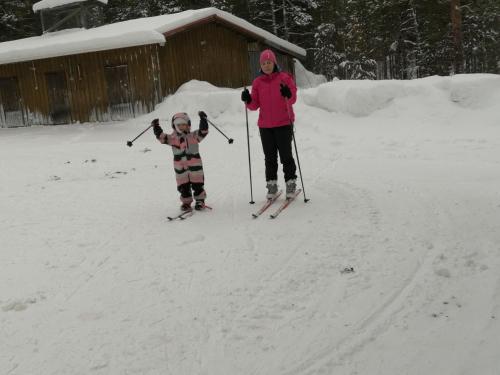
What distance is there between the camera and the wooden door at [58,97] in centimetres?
1991

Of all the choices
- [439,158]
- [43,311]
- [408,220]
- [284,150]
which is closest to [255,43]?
[439,158]

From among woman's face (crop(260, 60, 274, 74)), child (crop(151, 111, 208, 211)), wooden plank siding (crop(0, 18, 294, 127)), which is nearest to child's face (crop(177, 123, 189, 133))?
child (crop(151, 111, 208, 211))

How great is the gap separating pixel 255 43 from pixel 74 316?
21298mm

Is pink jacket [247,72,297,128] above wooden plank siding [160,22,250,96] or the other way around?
the other way around

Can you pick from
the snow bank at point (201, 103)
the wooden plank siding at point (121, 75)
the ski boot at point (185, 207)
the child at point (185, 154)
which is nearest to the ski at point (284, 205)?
the child at point (185, 154)

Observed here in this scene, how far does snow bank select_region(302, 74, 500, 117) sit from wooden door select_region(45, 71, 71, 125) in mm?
10760

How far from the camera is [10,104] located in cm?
2131

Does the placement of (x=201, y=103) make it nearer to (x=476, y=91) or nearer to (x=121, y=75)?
(x=121, y=75)

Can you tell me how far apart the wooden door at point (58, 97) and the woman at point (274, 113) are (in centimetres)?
1544

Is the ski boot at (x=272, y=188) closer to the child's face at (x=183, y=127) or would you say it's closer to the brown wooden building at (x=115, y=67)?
the child's face at (x=183, y=127)

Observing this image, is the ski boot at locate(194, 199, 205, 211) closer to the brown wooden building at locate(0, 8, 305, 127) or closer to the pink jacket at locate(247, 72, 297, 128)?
the pink jacket at locate(247, 72, 297, 128)

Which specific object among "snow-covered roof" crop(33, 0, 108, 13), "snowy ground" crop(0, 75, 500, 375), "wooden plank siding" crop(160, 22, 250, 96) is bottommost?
"snowy ground" crop(0, 75, 500, 375)

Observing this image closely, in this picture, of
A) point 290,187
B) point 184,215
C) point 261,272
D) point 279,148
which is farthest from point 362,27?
point 261,272

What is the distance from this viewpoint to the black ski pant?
6.57m
